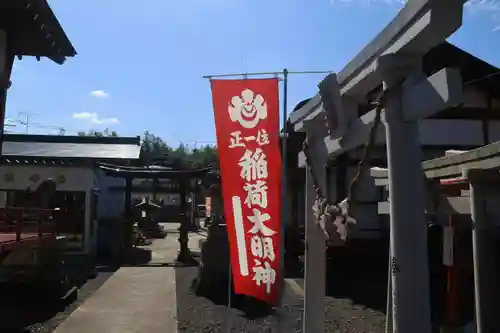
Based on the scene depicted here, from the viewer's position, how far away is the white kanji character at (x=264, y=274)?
5.05 m

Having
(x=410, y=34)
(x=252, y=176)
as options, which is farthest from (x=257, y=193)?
(x=410, y=34)

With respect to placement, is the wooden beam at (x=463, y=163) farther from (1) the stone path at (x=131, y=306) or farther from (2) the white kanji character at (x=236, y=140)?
(1) the stone path at (x=131, y=306)

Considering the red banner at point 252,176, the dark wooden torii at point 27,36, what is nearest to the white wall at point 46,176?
the dark wooden torii at point 27,36

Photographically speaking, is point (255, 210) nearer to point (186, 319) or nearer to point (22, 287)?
point (186, 319)

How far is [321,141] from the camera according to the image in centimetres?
402

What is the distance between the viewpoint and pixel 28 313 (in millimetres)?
9211

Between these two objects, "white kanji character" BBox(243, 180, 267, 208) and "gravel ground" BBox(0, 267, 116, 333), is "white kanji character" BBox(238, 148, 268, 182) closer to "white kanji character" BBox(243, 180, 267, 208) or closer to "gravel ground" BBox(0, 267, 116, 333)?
"white kanji character" BBox(243, 180, 267, 208)

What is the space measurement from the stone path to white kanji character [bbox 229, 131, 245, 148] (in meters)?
4.59

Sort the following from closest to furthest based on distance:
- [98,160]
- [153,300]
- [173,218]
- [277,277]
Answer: [277,277]
[153,300]
[98,160]
[173,218]

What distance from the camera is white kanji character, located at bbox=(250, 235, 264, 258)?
5.08 metres

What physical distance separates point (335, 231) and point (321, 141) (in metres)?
1.10

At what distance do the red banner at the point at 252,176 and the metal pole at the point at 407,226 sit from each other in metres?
2.43

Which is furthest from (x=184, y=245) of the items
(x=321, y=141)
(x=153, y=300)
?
(x=321, y=141)

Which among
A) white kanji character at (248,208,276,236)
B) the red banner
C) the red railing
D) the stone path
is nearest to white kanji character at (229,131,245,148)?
the red banner
